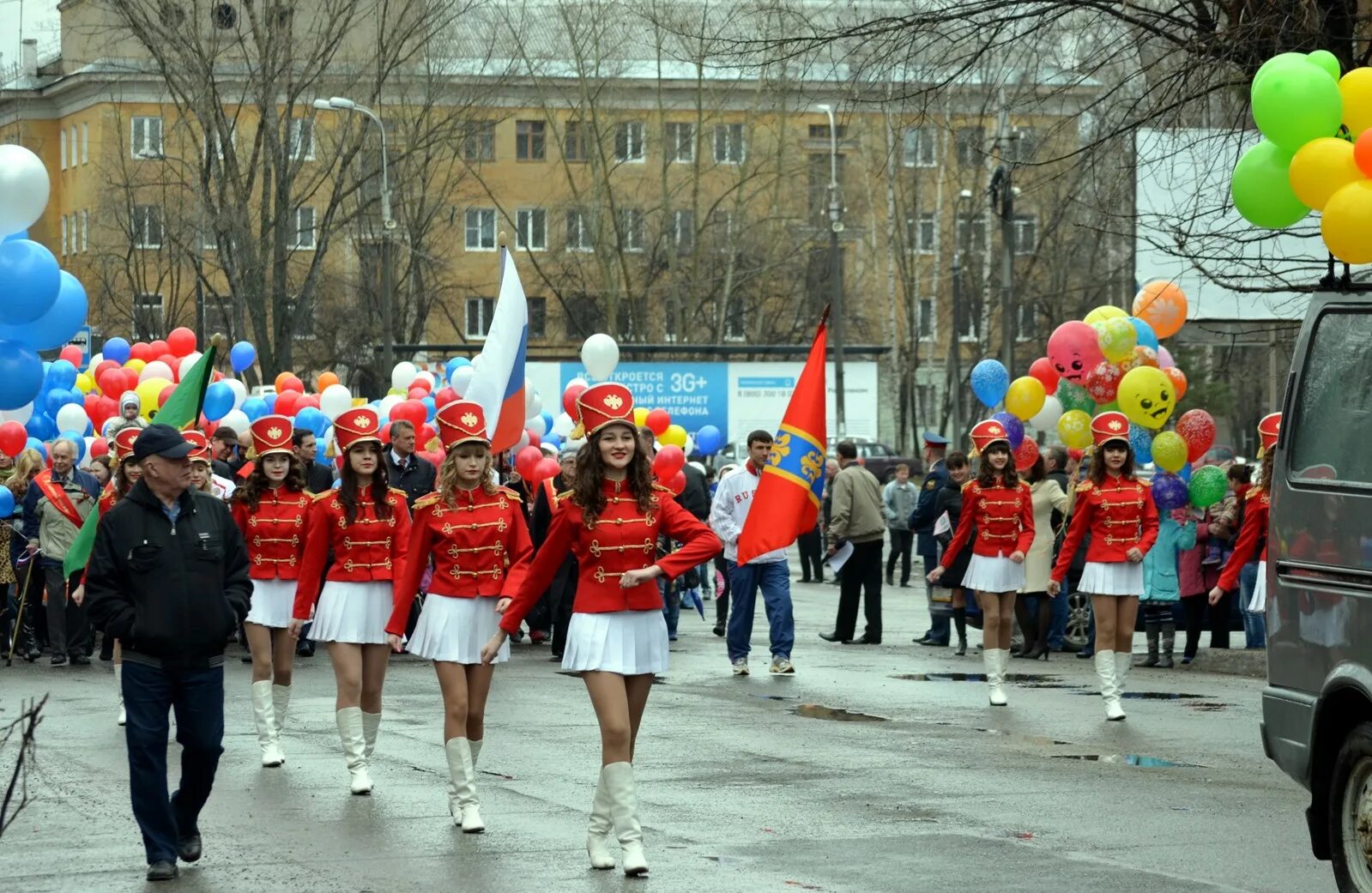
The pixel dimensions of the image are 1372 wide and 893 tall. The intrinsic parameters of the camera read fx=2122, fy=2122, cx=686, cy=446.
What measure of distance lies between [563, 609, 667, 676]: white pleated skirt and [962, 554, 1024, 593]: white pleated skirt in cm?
656

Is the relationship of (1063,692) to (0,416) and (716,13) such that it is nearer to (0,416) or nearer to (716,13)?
(0,416)

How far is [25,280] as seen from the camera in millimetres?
12602

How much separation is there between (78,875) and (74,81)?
67625 millimetres

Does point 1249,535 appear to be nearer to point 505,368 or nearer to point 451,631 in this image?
point 505,368

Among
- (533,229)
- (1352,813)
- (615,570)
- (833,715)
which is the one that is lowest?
(833,715)

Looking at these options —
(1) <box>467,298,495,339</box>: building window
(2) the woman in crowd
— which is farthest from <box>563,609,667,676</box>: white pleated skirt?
(1) <box>467,298,495,339</box>: building window

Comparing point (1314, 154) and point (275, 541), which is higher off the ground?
point (1314, 154)

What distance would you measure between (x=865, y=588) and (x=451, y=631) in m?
11.1

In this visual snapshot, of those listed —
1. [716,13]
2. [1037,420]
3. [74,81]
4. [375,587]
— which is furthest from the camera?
[74,81]

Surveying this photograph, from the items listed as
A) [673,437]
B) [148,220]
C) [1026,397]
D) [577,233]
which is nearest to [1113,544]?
[1026,397]

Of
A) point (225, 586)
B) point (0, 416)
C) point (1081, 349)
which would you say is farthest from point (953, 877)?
point (0, 416)

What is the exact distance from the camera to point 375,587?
1105 centimetres

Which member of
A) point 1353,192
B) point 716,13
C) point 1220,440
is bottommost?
point 1220,440

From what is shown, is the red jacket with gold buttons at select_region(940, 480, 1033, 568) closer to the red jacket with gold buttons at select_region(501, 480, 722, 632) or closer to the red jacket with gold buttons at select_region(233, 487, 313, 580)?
the red jacket with gold buttons at select_region(233, 487, 313, 580)
